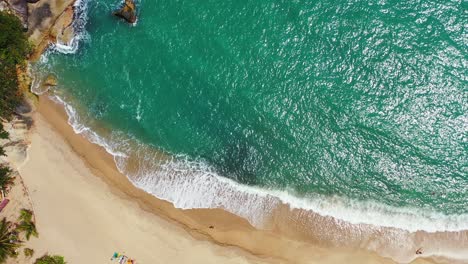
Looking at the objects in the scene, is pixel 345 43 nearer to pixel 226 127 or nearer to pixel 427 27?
pixel 427 27

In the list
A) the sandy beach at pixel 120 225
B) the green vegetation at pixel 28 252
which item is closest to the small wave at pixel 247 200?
the sandy beach at pixel 120 225

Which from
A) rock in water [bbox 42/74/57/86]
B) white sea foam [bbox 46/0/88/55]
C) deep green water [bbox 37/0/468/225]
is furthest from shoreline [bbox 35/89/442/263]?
white sea foam [bbox 46/0/88/55]

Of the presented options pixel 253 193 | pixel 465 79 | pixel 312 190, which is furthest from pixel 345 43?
pixel 253 193

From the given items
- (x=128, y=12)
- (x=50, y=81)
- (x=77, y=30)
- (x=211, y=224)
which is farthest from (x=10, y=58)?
(x=211, y=224)

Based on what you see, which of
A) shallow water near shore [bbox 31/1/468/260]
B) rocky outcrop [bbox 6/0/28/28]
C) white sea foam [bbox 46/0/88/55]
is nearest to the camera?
shallow water near shore [bbox 31/1/468/260]

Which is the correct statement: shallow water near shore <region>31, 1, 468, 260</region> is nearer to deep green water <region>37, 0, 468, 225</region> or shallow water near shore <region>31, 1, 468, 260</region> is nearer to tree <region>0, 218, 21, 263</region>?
deep green water <region>37, 0, 468, 225</region>
